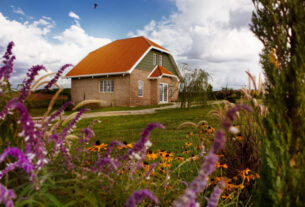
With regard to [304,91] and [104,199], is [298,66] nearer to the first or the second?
[304,91]

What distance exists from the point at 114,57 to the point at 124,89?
15.8 ft

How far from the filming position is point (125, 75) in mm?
25750

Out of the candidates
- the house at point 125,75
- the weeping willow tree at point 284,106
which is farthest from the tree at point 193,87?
the weeping willow tree at point 284,106

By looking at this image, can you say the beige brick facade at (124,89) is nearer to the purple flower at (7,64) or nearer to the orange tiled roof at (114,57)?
the orange tiled roof at (114,57)

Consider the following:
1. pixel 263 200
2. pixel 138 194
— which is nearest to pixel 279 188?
pixel 263 200

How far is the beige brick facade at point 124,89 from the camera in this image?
2573cm

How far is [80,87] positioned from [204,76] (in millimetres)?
15574

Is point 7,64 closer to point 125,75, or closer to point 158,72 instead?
point 125,75

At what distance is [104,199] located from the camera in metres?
2.10

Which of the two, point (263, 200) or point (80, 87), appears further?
point (80, 87)

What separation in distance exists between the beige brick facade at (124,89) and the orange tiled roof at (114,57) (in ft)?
2.93

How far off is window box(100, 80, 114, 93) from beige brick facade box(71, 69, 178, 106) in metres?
0.34

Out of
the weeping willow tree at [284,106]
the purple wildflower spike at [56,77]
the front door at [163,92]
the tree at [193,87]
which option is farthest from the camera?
the front door at [163,92]

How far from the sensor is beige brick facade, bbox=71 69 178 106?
84.4 feet
